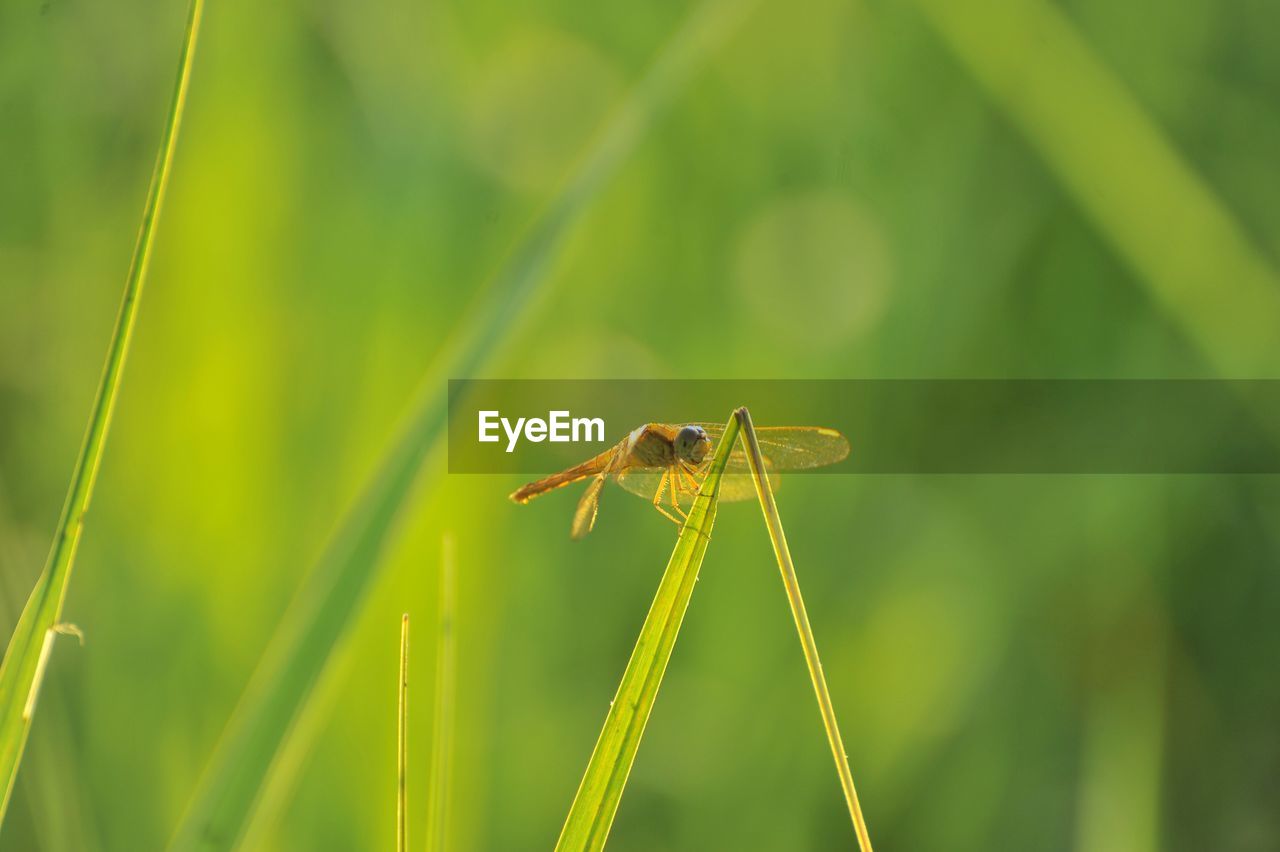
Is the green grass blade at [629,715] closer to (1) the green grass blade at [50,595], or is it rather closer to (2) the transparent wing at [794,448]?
(1) the green grass blade at [50,595]

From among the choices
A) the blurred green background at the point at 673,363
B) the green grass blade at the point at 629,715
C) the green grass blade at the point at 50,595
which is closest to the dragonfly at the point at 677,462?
the blurred green background at the point at 673,363

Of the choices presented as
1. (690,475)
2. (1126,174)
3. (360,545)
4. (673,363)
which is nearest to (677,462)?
(690,475)

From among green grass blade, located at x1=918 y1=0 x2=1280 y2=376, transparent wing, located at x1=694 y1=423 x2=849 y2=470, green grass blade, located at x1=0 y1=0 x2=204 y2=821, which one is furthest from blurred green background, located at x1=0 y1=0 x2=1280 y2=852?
green grass blade, located at x1=0 y1=0 x2=204 y2=821

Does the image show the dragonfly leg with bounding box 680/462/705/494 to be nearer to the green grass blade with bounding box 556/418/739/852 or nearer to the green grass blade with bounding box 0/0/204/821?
the green grass blade with bounding box 556/418/739/852

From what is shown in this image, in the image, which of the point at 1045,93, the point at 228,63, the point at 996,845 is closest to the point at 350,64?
the point at 228,63

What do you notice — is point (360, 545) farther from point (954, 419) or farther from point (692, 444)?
point (954, 419)

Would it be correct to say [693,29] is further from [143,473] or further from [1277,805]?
[1277,805]
